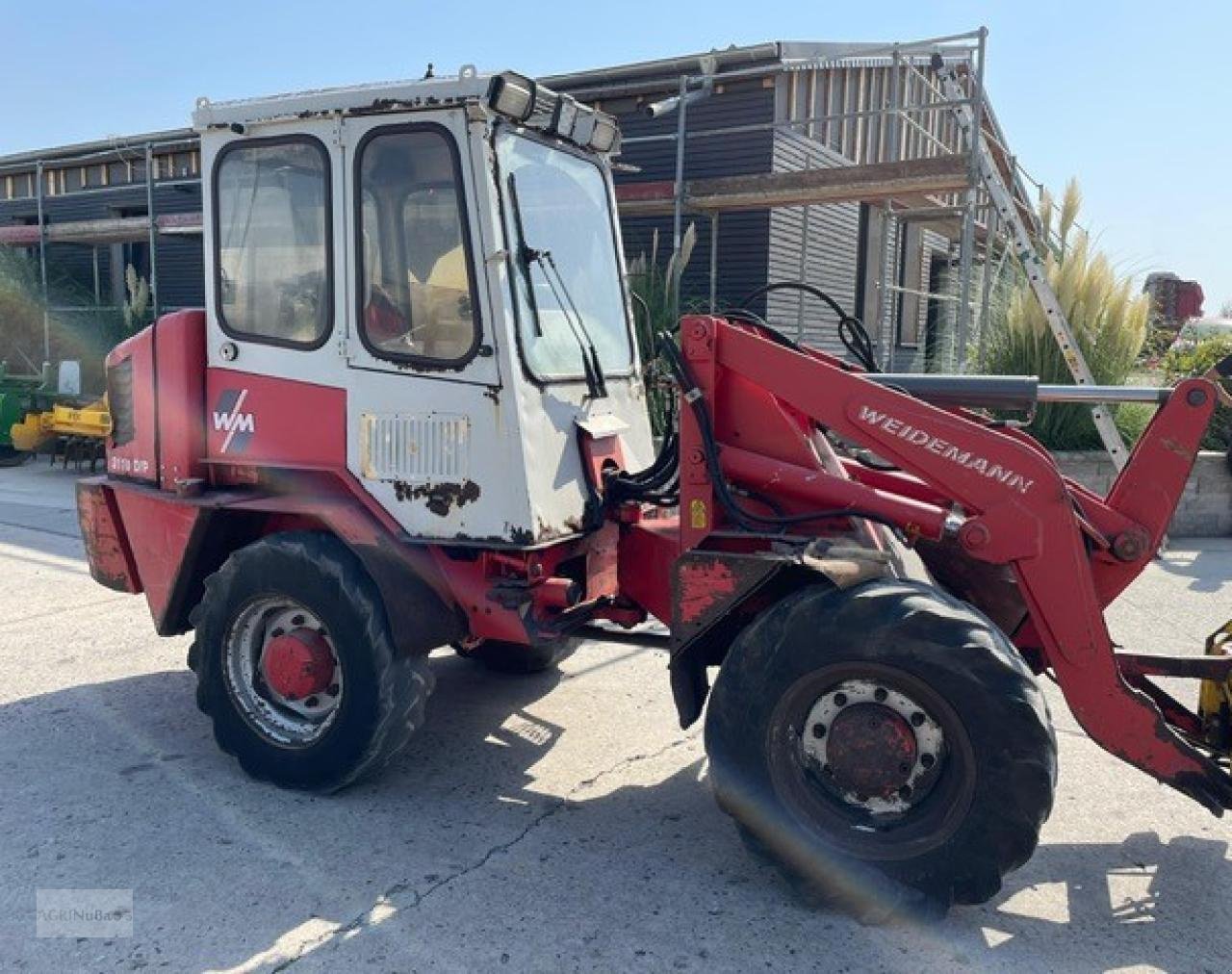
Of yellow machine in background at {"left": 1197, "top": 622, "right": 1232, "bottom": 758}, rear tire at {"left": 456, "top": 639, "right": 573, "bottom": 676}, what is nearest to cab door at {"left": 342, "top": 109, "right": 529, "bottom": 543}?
rear tire at {"left": 456, "top": 639, "right": 573, "bottom": 676}

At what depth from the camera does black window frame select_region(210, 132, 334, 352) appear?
13.0ft

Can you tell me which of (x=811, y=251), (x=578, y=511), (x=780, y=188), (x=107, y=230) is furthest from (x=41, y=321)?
(x=578, y=511)

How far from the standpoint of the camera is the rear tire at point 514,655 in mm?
5273

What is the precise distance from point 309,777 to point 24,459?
12487mm

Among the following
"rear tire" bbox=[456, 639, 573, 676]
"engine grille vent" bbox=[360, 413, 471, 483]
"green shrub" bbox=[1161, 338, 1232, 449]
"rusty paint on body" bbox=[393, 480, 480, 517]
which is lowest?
"rear tire" bbox=[456, 639, 573, 676]

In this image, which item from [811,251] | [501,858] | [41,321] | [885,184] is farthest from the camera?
[41,321]

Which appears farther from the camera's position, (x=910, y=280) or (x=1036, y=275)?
(x=910, y=280)

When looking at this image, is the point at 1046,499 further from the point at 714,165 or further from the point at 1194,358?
the point at 714,165

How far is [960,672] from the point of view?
3.03 m

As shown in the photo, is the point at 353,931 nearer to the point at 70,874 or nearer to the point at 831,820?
the point at 70,874

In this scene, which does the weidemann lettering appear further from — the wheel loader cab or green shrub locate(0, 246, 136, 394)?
green shrub locate(0, 246, 136, 394)

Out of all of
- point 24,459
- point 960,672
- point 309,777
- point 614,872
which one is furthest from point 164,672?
point 24,459

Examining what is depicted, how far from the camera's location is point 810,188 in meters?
10.0

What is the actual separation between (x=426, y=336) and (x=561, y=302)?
1.99 ft
